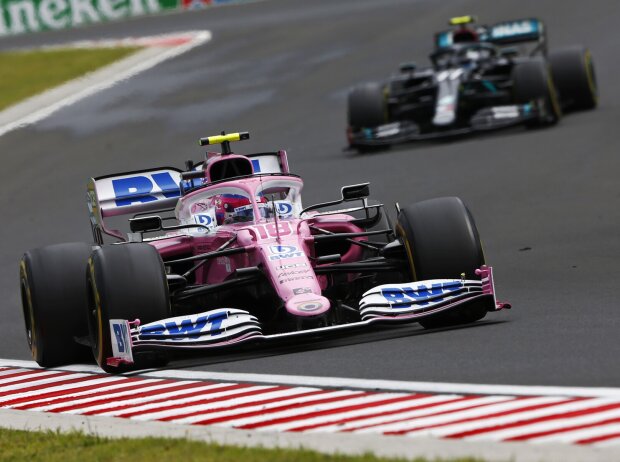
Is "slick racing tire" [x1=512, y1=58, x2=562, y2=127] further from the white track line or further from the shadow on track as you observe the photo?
the white track line

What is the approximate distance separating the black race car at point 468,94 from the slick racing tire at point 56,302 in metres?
12.2

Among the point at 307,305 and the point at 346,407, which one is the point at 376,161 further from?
the point at 346,407

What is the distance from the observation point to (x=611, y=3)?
35.2 m

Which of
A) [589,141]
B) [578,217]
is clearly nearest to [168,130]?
[589,141]

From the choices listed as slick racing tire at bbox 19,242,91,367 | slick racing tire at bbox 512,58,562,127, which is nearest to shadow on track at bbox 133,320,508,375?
slick racing tire at bbox 19,242,91,367

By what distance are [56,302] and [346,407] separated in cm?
395

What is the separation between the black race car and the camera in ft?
74.9

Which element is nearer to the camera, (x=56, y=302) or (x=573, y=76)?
(x=56, y=302)

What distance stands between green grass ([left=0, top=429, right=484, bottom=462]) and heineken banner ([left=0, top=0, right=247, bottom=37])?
129 feet

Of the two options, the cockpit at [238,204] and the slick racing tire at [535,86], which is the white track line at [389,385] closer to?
the cockpit at [238,204]

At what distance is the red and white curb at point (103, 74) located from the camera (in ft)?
98.6

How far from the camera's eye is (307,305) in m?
10.5

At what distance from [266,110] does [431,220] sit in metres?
17.6

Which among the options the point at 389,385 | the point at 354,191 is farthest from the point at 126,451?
the point at 354,191
